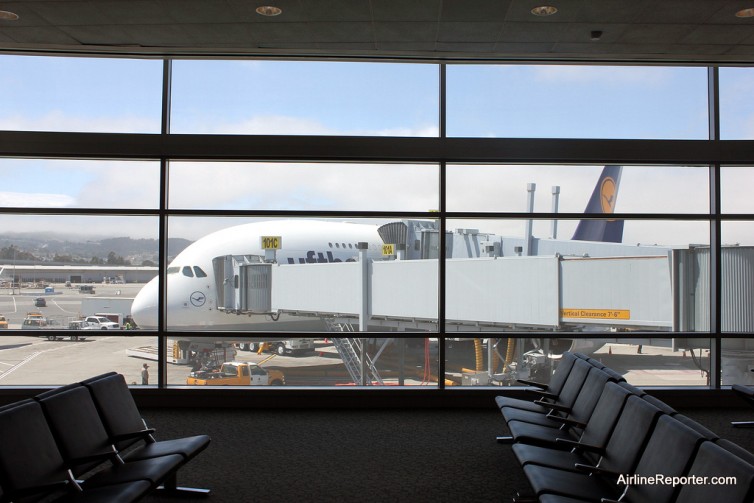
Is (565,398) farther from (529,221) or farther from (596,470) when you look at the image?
(529,221)

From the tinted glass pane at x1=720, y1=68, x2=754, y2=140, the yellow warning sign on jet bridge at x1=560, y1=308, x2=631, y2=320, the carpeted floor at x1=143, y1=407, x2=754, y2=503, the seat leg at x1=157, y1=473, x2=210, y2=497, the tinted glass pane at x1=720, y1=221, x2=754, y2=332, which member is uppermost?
the tinted glass pane at x1=720, y1=68, x2=754, y2=140

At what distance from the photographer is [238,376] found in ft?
20.3

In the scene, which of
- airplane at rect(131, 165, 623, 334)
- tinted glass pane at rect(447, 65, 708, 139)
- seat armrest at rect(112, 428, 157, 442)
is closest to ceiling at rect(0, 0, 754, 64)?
tinted glass pane at rect(447, 65, 708, 139)

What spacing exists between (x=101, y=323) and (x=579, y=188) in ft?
17.3

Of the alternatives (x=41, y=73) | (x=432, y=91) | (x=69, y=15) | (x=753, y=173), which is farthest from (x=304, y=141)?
(x=753, y=173)

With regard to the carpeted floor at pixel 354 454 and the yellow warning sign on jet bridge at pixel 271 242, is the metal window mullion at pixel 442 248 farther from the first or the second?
the yellow warning sign on jet bridge at pixel 271 242

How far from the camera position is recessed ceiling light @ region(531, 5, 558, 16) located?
4180mm

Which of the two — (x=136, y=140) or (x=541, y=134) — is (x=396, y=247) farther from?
(x=136, y=140)

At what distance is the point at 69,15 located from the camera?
4414mm

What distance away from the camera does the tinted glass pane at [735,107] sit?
20.4ft

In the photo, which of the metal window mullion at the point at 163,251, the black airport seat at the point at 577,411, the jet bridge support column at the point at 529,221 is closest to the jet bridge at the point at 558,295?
the jet bridge support column at the point at 529,221

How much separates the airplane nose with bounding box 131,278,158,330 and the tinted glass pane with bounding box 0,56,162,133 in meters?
1.65

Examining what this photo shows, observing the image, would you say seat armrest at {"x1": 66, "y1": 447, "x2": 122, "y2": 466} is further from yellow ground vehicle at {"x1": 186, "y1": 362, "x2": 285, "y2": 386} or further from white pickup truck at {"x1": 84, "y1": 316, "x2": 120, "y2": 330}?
white pickup truck at {"x1": 84, "y1": 316, "x2": 120, "y2": 330}

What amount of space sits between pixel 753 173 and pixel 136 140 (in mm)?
6584
